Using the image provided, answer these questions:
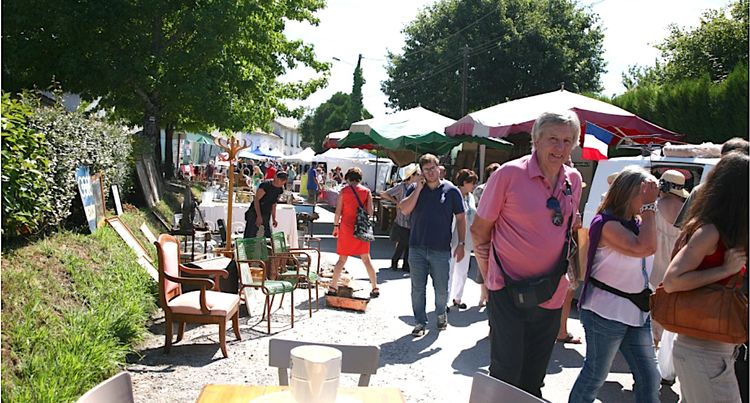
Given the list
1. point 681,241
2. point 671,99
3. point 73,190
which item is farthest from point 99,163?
point 671,99

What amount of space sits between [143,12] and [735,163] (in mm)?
13889

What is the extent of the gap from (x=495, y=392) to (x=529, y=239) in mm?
1292

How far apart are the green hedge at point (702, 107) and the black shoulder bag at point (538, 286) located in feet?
37.4

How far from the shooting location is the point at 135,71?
14.5 metres

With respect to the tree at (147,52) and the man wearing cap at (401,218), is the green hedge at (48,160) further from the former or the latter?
the man wearing cap at (401,218)

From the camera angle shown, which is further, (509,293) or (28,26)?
(28,26)

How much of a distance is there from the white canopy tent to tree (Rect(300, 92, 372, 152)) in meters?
30.1

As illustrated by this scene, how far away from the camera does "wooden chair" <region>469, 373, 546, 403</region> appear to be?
2568 mm

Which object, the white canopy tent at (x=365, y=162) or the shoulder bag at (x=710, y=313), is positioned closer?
the shoulder bag at (x=710, y=313)

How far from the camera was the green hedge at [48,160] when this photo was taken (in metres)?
5.63

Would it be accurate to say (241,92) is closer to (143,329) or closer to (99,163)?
(99,163)

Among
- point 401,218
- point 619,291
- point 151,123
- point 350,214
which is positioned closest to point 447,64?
point 151,123

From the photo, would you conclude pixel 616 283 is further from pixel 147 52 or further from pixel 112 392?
pixel 147 52

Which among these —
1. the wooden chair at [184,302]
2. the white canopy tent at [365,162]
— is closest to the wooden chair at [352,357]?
the wooden chair at [184,302]
